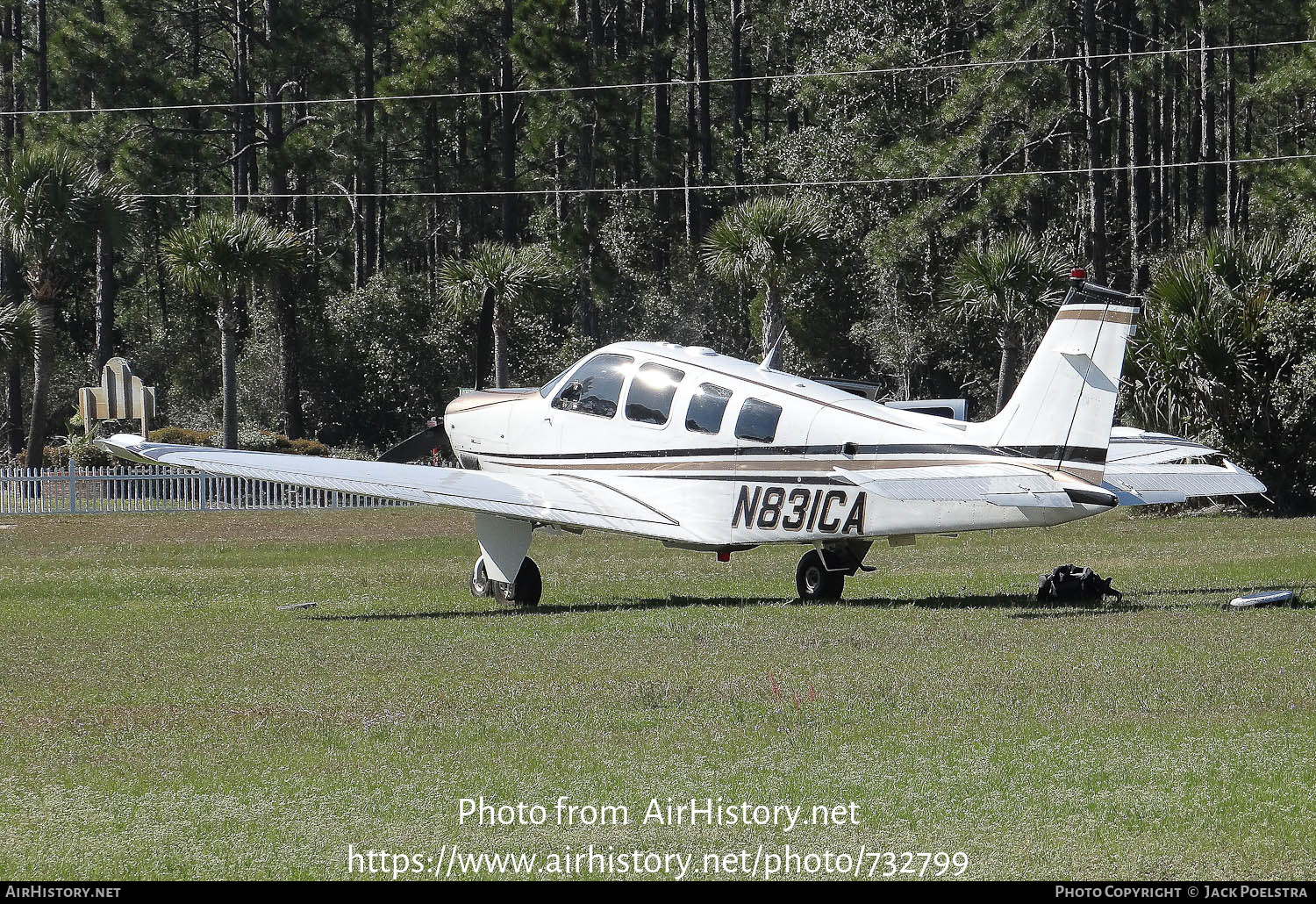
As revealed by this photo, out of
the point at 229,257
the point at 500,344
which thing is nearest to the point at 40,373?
the point at 229,257

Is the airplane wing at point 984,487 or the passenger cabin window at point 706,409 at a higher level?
the passenger cabin window at point 706,409

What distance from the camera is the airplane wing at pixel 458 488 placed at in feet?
54.0

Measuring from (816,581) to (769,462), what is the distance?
5.50 ft

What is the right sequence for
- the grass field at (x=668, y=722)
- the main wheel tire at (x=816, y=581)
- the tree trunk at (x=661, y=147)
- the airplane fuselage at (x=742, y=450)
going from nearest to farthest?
1. the grass field at (x=668, y=722)
2. the airplane fuselage at (x=742, y=450)
3. the main wheel tire at (x=816, y=581)
4. the tree trunk at (x=661, y=147)

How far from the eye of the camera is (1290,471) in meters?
29.6

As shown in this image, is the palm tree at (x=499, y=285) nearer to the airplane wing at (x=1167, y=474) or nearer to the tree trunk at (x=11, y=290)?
the tree trunk at (x=11, y=290)

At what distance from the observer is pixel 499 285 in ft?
141

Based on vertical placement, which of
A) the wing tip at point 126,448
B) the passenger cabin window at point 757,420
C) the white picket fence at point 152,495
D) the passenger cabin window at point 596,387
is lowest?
the white picket fence at point 152,495

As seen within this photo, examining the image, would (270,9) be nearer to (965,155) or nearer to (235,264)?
(235,264)

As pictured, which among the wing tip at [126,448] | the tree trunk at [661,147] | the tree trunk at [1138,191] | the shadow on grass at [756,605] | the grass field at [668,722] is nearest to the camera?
the grass field at [668,722]

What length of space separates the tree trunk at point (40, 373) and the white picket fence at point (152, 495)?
588 centimetres

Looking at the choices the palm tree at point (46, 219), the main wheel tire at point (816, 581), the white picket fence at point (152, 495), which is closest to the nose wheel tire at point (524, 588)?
the main wheel tire at point (816, 581)

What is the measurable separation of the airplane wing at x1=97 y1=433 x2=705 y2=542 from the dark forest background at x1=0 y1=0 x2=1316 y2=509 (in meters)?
25.2

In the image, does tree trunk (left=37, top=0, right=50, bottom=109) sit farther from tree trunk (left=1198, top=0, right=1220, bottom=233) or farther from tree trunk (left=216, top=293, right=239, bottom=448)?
tree trunk (left=1198, top=0, right=1220, bottom=233)
